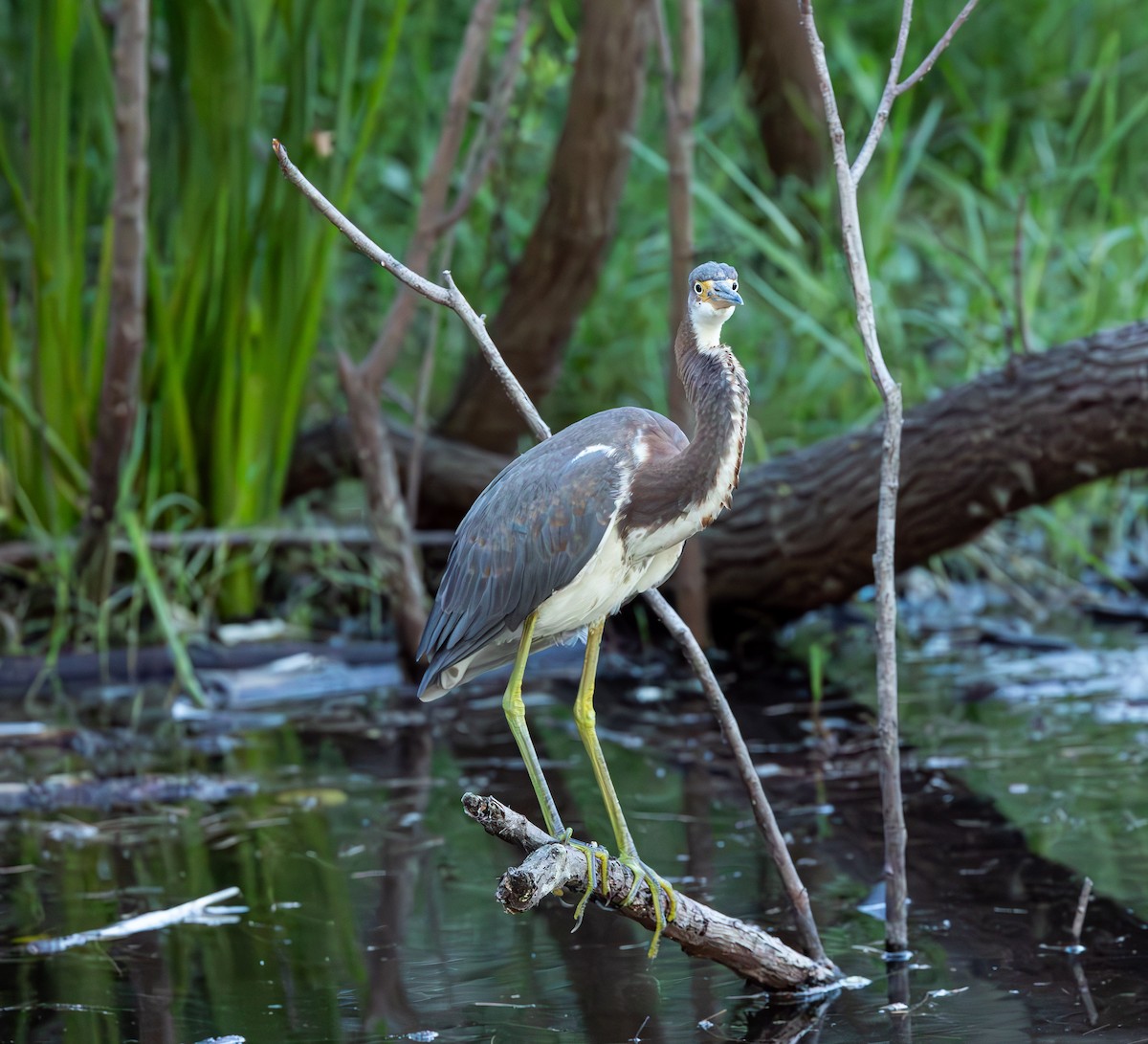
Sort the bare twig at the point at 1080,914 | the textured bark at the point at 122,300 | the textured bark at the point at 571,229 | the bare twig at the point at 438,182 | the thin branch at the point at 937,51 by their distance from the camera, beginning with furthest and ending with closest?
the textured bark at the point at 571,229
the bare twig at the point at 438,182
the textured bark at the point at 122,300
the bare twig at the point at 1080,914
the thin branch at the point at 937,51

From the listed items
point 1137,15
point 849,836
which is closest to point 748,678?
point 849,836

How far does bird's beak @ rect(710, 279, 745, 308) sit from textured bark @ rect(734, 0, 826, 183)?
214 inches

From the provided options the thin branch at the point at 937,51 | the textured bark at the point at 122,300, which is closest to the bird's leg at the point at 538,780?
the thin branch at the point at 937,51

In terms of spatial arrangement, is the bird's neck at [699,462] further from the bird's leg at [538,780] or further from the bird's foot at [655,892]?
the bird's foot at [655,892]

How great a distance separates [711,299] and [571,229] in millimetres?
3763

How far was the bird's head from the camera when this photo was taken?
8.23 ft

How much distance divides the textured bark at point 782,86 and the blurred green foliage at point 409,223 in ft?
0.56

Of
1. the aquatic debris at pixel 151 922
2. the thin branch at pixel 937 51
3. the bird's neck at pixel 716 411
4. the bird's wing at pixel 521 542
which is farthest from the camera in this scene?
the aquatic debris at pixel 151 922

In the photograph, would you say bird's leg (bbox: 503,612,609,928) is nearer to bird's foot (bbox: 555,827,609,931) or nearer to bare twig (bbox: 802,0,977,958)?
bird's foot (bbox: 555,827,609,931)

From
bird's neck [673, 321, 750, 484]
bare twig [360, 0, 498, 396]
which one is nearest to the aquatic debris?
bird's neck [673, 321, 750, 484]

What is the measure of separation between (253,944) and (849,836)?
4.85 feet

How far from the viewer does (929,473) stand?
5.06 meters

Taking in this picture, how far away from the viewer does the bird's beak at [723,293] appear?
98.5 inches

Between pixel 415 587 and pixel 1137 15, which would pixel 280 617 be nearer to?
pixel 415 587
